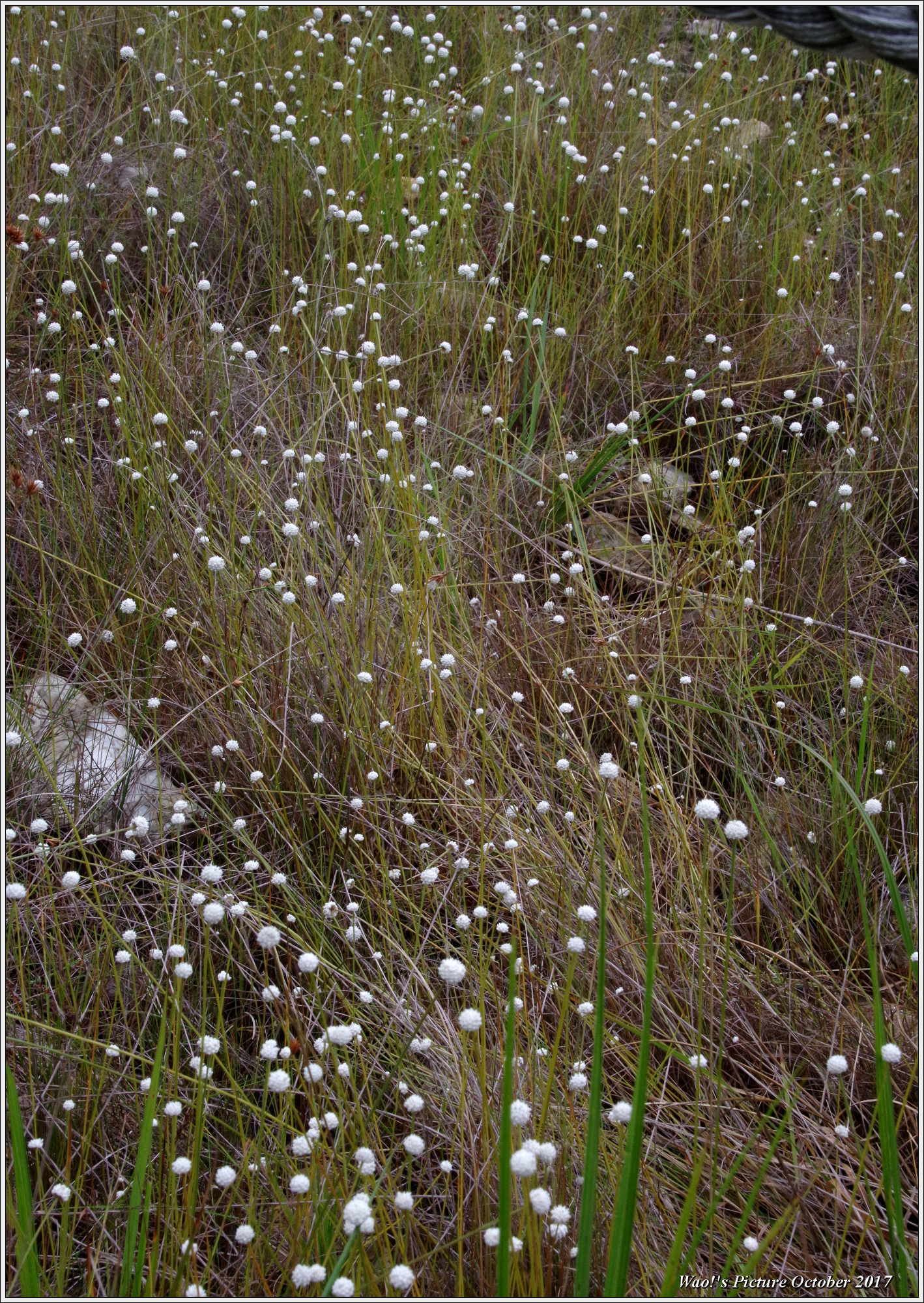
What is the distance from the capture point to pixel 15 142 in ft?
13.0

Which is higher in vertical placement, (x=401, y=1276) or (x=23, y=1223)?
(x=401, y=1276)

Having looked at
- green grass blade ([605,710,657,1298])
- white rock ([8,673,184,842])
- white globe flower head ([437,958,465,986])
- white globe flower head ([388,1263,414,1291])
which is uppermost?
white globe flower head ([437,958,465,986])

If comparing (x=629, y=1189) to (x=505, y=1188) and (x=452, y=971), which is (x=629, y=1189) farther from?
(x=452, y=971)

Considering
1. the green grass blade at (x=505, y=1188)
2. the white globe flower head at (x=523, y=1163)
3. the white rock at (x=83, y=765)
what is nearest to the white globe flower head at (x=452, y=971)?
the green grass blade at (x=505, y=1188)

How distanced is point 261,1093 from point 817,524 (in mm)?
2457

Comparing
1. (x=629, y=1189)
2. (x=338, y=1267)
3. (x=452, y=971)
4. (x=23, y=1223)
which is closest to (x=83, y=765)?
(x=23, y=1223)

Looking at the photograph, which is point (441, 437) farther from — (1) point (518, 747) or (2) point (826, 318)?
(2) point (826, 318)

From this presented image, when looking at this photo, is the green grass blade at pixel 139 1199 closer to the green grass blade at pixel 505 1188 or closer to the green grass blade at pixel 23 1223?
the green grass blade at pixel 23 1223

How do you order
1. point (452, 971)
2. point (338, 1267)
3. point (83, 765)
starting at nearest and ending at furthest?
point (338, 1267) → point (452, 971) → point (83, 765)

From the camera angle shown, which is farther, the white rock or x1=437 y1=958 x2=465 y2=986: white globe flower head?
the white rock

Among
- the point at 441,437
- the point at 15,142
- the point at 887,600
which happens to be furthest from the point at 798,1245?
the point at 15,142

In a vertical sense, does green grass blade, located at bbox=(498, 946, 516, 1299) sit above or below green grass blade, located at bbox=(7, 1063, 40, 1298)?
above

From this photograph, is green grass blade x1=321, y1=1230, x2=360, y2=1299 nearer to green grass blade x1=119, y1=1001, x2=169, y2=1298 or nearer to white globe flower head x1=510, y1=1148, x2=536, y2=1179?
white globe flower head x1=510, y1=1148, x2=536, y2=1179

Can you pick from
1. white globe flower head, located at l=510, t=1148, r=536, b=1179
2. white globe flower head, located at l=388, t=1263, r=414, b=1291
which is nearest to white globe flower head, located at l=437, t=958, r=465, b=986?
white globe flower head, located at l=510, t=1148, r=536, b=1179
